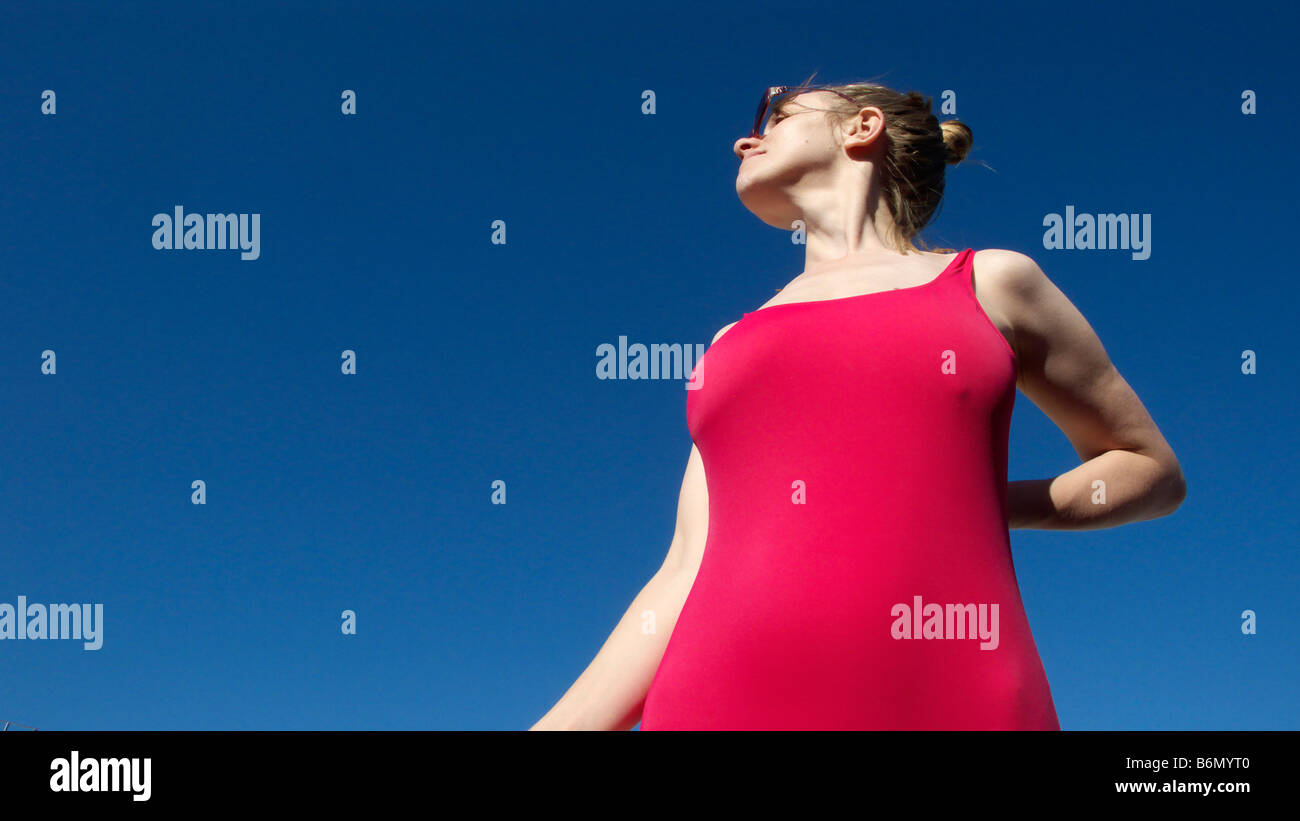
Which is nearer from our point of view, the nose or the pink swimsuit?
the pink swimsuit

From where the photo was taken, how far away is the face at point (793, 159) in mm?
2301

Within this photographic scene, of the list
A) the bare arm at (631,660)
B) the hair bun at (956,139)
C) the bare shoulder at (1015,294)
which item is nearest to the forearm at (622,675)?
the bare arm at (631,660)

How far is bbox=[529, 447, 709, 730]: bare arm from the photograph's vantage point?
76.9 inches

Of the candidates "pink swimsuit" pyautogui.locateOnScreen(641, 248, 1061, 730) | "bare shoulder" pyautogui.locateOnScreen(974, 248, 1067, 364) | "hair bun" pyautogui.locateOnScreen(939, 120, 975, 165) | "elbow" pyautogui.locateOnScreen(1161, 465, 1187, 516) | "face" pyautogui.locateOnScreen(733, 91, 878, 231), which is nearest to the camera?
"pink swimsuit" pyautogui.locateOnScreen(641, 248, 1061, 730)

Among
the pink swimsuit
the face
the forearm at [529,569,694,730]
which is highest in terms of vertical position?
the face

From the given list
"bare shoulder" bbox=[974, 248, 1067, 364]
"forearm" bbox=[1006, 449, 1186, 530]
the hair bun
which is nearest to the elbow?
"forearm" bbox=[1006, 449, 1186, 530]

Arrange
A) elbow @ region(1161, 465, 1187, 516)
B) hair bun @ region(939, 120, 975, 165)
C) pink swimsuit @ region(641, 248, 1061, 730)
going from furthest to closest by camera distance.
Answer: hair bun @ region(939, 120, 975, 165), elbow @ region(1161, 465, 1187, 516), pink swimsuit @ region(641, 248, 1061, 730)

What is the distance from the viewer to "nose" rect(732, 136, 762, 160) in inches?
94.0

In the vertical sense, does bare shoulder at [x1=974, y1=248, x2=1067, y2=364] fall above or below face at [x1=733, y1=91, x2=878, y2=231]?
below

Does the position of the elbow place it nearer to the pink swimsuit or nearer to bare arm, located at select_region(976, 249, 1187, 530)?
bare arm, located at select_region(976, 249, 1187, 530)

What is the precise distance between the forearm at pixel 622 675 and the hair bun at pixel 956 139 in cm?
131

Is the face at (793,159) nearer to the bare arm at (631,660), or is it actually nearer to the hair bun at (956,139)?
the hair bun at (956,139)

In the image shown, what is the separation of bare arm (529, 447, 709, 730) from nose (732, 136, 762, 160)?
915mm
